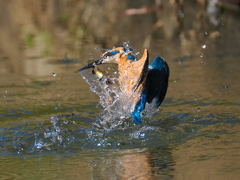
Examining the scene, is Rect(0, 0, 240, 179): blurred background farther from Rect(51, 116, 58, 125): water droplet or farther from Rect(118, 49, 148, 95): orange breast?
Rect(118, 49, 148, 95): orange breast

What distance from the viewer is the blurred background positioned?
2885 millimetres

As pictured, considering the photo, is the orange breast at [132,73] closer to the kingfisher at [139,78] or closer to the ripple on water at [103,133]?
the kingfisher at [139,78]

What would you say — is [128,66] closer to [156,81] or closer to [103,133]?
[156,81]

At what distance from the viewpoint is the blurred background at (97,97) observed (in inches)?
114

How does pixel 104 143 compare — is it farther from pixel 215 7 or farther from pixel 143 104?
pixel 215 7

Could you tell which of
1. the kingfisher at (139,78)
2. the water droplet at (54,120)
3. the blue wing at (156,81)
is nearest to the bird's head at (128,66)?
the kingfisher at (139,78)

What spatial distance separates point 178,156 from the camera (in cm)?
297

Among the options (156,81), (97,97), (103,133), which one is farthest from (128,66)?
(97,97)

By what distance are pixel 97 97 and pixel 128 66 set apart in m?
1.01

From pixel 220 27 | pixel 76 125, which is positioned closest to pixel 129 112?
pixel 76 125

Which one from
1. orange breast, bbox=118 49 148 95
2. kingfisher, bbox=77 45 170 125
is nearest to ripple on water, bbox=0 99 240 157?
kingfisher, bbox=77 45 170 125

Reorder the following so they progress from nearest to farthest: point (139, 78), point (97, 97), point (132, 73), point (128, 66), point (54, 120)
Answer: point (139, 78) → point (132, 73) → point (128, 66) → point (54, 120) → point (97, 97)

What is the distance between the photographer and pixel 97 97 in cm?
464

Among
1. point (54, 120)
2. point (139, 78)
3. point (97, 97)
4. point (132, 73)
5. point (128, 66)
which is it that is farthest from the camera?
point (97, 97)
